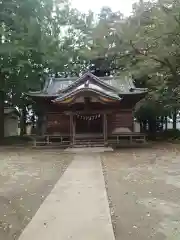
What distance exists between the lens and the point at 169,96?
24359 mm

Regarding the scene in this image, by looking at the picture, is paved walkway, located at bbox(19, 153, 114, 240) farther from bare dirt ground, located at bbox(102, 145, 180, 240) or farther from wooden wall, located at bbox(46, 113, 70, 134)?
wooden wall, located at bbox(46, 113, 70, 134)

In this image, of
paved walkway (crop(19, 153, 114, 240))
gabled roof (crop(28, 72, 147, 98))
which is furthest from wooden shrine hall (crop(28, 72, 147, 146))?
paved walkway (crop(19, 153, 114, 240))

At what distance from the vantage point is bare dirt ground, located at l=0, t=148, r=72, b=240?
5.09 m

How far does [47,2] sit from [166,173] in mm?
17557

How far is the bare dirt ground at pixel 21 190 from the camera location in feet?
16.7

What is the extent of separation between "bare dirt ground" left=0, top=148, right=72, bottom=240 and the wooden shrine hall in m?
7.04

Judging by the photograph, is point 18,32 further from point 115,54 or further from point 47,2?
point 115,54

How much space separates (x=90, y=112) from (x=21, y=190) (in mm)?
12646

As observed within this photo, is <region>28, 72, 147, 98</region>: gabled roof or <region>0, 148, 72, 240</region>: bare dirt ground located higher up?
<region>28, 72, 147, 98</region>: gabled roof

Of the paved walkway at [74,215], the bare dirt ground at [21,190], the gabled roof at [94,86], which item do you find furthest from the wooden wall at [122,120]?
the paved walkway at [74,215]

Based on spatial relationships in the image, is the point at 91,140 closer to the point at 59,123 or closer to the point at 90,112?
the point at 90,112

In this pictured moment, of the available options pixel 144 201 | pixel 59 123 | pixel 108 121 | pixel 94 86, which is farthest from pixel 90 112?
pixel 144 201

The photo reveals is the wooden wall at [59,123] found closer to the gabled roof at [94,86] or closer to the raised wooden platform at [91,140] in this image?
the raised wooden platform at [91,140]

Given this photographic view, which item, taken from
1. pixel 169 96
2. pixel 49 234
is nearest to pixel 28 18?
pixel 169 96
